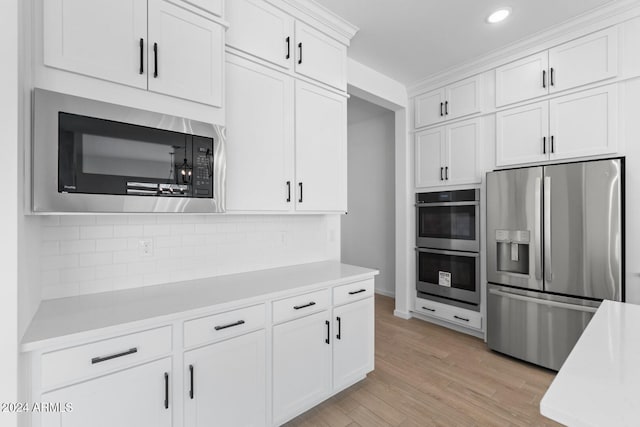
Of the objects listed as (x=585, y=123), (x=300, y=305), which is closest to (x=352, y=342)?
(x=300, y=305)

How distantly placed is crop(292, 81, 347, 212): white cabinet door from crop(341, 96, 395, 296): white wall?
7.11 ft

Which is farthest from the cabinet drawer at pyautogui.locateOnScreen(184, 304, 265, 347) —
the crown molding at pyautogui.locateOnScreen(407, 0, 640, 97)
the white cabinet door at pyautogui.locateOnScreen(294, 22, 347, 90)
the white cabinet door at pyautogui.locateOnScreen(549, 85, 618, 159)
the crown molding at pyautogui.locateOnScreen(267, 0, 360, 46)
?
the crown molding at pyautogui.locateOnScreen(407, 0, 640, 97)

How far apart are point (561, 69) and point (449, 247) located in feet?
A: 6.30

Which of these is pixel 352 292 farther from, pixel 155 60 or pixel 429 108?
pixel 429 108

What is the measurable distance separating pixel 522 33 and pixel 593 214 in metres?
1.71

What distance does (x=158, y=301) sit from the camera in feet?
4.94

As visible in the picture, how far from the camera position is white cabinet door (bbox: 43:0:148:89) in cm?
123

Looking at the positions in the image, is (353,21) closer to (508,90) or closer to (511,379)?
(508,90)

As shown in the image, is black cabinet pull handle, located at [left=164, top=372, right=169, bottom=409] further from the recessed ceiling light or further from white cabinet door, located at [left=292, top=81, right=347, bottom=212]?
the recessed ceiling light

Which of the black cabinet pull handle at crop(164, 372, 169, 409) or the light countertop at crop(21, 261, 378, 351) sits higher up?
the light countertop at crop(21, 261, 378, 351)

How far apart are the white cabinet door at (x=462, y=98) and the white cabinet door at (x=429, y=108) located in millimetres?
70

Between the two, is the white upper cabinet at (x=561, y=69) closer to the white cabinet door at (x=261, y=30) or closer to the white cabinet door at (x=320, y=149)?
the white cabinet door at (x=320, y=149)

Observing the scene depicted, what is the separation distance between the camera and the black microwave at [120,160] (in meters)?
1.20

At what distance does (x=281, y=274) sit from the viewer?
7.13 feet
